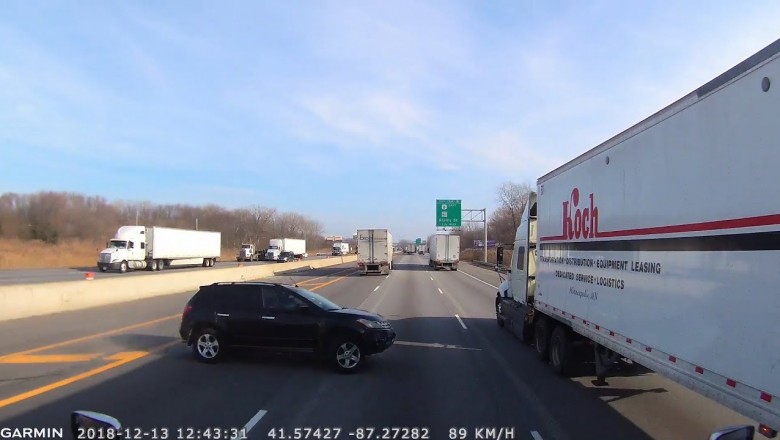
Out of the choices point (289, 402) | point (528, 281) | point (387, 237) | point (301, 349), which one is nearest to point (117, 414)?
point (289, 402)

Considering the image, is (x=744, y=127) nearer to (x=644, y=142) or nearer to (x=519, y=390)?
(x=644, y=142)

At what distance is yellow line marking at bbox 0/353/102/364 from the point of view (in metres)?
9.09

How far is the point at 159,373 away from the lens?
27.3ft

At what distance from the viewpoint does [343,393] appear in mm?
7285

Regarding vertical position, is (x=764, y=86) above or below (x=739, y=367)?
above

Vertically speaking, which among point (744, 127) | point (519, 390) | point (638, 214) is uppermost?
point (744, 127)

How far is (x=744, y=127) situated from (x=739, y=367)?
180cm

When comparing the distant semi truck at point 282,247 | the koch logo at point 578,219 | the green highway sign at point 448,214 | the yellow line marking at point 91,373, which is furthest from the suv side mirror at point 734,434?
the distant semi truck at point 282,247

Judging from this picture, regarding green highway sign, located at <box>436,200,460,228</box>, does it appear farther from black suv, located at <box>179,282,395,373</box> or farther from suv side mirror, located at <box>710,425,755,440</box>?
suv side mirror, located at <box>710,425,755,440</box>

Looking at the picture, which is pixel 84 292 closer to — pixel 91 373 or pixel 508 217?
pixel 91 373

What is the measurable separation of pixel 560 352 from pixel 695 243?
4.51m

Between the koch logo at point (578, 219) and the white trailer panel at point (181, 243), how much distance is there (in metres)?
44.1

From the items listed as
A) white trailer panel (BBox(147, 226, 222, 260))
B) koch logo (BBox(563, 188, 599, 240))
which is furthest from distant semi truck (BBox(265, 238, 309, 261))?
koch logo (BBox(563, 188, 599, 240))

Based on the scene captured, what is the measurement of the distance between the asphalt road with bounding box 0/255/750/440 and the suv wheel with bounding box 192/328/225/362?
8.4 inches
